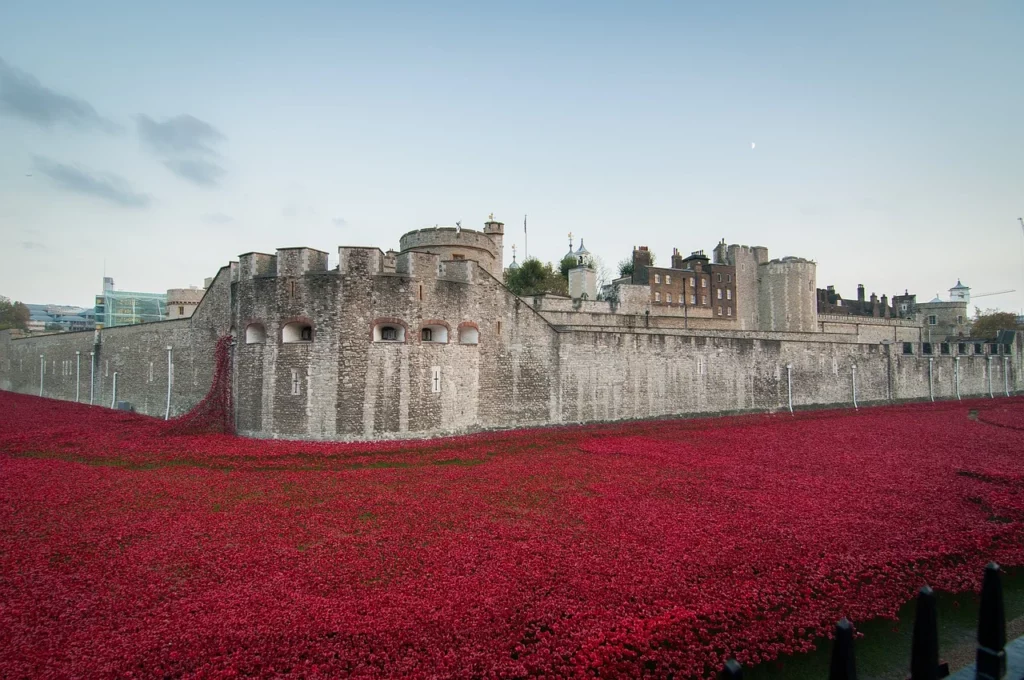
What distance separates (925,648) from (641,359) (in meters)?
21.7

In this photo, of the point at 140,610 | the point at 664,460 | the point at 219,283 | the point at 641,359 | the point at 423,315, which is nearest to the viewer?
the point at 140,610

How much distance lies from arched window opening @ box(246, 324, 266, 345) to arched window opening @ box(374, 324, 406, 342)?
4.11 metres

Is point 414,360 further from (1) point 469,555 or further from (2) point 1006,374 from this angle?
(2) point 1006,374

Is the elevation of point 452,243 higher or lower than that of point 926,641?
higher

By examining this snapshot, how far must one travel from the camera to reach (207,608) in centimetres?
660

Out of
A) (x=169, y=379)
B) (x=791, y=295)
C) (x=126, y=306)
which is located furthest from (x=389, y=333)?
(x=126, y=306)

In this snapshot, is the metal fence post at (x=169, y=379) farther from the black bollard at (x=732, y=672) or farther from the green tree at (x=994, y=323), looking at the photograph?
the green tree at (x=994, y=323)

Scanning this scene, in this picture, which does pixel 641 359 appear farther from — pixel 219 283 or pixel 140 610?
pixel 140 610

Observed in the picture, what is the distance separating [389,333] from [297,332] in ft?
10.6

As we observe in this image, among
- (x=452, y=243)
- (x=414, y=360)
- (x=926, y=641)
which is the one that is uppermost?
(x=452, y=243)

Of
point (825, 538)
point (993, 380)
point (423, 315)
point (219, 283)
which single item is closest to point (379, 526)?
point (825, 538)

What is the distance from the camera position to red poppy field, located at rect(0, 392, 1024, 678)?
5.81m

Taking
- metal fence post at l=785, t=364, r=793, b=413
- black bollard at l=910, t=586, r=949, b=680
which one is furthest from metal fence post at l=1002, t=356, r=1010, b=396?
black bollard at l=910, t=586, r=949, b=680

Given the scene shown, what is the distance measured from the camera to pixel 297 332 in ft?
63.9
